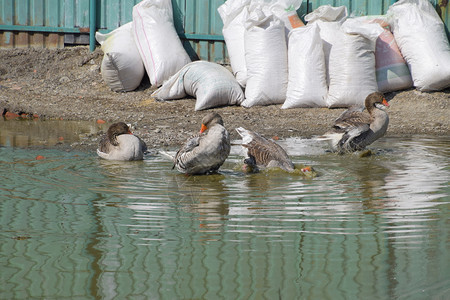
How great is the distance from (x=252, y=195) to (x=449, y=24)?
20.2 ft

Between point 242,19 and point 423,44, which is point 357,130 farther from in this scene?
point 242,19

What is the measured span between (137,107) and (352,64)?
282 centimetres

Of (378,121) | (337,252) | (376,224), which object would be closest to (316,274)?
(337,252)

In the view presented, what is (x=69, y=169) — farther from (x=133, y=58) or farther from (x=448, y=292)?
(x=133, y=58)

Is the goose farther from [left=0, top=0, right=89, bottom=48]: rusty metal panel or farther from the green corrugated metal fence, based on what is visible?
[left=0, top=0, right=89, bottom=48]: rusty metal panel

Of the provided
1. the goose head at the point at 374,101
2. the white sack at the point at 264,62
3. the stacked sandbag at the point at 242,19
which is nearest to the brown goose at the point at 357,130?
the goose head at the point at 374,101

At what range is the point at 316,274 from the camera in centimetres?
292

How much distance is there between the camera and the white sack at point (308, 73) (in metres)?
8.45

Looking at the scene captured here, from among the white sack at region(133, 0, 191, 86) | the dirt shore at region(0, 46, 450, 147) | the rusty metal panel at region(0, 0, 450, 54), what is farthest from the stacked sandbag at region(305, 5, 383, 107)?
the white sack at region(133, 0, 191, 86)

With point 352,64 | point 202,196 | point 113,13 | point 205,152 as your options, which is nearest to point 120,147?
point 205,152

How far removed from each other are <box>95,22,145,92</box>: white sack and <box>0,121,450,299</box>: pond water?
13.0 feet

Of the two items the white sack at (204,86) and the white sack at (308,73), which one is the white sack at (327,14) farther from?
the white sack at (204,86)

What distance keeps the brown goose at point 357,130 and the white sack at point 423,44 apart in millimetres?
2264

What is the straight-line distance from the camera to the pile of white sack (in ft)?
27.7
